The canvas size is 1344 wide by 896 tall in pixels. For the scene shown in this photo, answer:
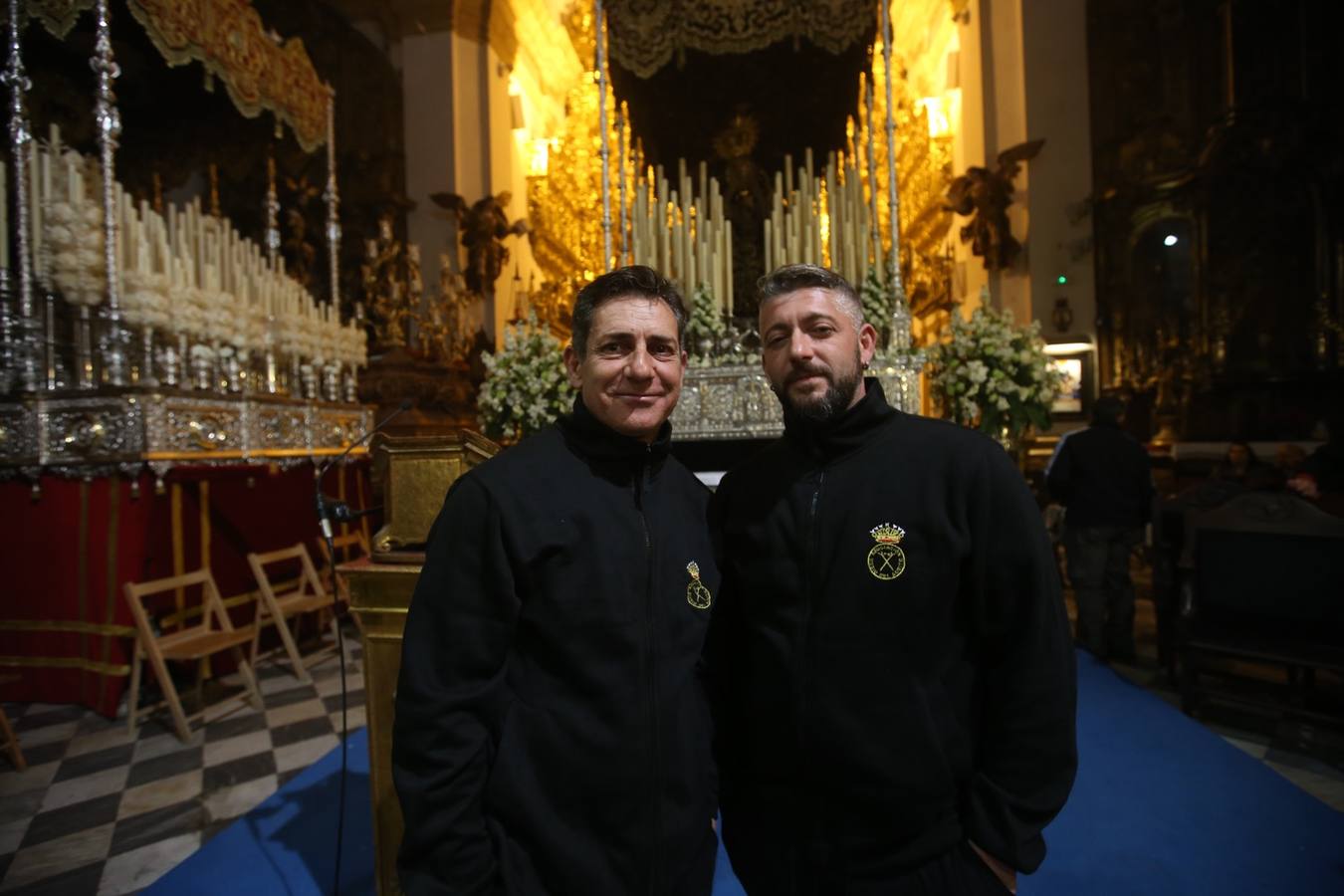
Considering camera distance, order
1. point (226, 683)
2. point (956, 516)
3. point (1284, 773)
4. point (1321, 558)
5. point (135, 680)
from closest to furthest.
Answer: point (956, 516) < point (1284, 773) < point (1321, 558) < point (135, 680) < point (226, 683)

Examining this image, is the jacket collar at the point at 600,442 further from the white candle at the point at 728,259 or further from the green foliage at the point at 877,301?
the white candle at the point at 728,259

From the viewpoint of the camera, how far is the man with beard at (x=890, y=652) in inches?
50.3

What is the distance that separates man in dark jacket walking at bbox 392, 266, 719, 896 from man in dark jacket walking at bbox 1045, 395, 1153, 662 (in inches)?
184

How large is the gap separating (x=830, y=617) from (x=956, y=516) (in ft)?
1.07

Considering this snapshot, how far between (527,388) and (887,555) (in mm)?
3374

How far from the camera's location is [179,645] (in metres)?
4.13

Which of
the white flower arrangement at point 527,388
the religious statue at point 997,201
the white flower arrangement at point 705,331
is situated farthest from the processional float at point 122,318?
the religious statue at point 997,201

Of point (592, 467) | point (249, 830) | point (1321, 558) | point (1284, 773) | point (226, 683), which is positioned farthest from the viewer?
point (226, 683)

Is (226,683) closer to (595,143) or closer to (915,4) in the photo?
(595,143)

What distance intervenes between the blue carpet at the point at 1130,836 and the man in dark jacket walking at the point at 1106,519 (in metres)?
1.45

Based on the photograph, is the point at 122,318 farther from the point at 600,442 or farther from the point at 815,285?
the point at 815,285

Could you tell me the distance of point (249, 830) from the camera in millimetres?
2883

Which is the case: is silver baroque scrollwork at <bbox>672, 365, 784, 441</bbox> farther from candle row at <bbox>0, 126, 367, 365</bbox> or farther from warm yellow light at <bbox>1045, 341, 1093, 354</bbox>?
warm yellow light at <bbox>1045, 341, 1093, 354</bbox>

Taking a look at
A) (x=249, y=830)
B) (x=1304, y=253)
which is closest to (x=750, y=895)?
(x=249, y=830)
